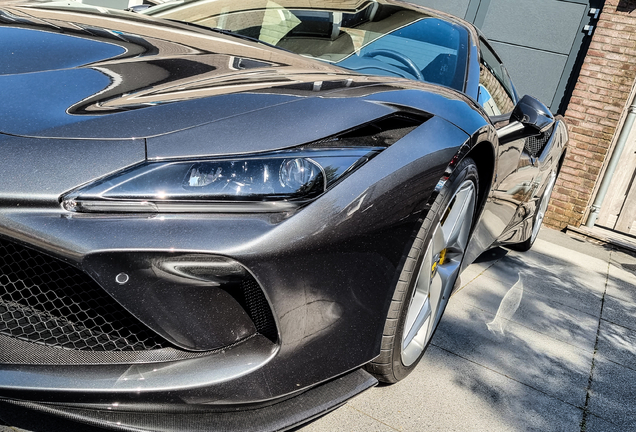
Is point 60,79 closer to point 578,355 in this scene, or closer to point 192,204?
point 192,204

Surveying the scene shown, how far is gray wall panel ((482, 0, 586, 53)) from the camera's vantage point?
6.66m

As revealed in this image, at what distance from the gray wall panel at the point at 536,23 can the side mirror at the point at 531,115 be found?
476 cm

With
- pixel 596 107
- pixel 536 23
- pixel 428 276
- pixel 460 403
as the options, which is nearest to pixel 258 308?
pixel 428 276

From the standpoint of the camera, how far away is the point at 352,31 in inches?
105

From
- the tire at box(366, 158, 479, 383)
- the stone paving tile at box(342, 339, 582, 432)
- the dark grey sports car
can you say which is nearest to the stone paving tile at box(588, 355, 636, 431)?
the stone paving tile at box(342, 339, 582, 432)

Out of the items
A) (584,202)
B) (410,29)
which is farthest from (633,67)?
(410,29)

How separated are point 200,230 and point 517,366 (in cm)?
179

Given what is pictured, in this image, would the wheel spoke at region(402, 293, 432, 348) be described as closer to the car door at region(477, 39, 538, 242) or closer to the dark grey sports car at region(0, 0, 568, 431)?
the dark grey sports car at region(0, 0, 568, 431)

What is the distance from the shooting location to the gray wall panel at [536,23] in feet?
21.8

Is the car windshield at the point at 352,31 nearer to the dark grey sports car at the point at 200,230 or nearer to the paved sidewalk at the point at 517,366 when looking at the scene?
the dark grey sports car at the point at 200,230

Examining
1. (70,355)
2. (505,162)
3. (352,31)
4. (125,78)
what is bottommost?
(70,355)

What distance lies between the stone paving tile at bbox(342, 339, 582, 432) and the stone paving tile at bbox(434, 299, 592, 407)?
85 millimetres

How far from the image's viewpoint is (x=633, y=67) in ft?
19.9

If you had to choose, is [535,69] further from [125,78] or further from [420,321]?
[125,78]
